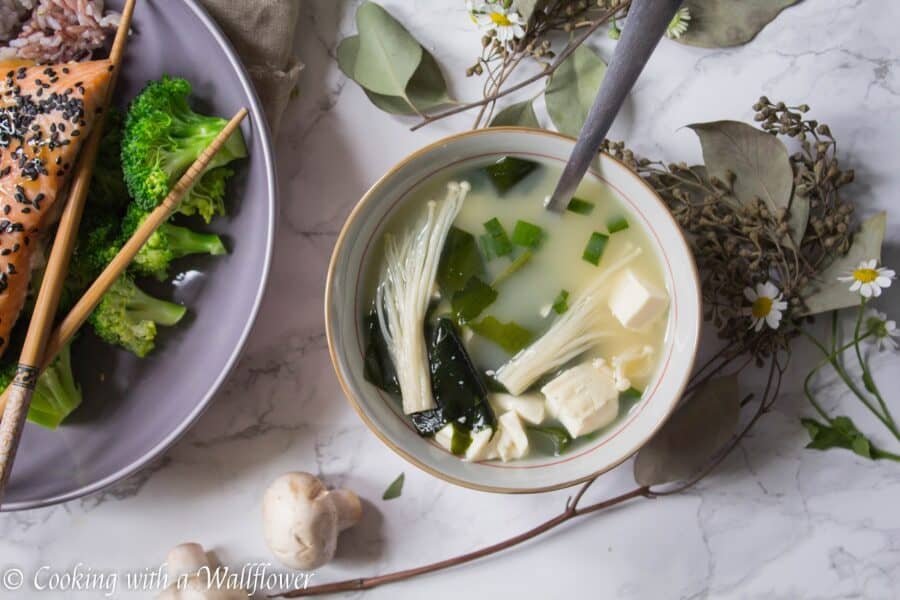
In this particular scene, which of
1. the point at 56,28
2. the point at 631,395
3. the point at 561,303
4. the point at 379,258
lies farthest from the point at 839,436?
the point at 56,28

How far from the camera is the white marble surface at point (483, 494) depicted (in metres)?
2.04

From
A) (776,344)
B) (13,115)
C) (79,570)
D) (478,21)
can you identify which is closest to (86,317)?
(13,115)

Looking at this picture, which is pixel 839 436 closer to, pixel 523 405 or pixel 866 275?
pixel 866 275

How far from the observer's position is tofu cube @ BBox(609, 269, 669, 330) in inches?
70.6

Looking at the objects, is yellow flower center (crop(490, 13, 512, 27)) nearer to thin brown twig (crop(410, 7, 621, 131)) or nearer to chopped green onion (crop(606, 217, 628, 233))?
thin brown twig (crop(410, 7, 621, 131))

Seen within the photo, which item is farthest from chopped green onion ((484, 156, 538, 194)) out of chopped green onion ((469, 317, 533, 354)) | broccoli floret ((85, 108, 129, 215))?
broccoli floret ((85, 108, 129, 215))

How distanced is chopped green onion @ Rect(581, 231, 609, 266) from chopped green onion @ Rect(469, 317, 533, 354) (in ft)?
0.80

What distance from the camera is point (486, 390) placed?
75.3 inches

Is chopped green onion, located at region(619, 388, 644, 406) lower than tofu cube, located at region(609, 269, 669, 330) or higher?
lower

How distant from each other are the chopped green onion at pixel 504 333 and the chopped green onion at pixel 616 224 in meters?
0.33

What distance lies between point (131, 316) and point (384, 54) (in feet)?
3.14

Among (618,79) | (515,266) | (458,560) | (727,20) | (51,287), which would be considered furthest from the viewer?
(458,560)

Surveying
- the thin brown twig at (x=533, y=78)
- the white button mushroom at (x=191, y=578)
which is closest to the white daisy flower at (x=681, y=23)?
the thin brown twig at (x=533, y=78)

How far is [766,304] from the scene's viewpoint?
1897mm
